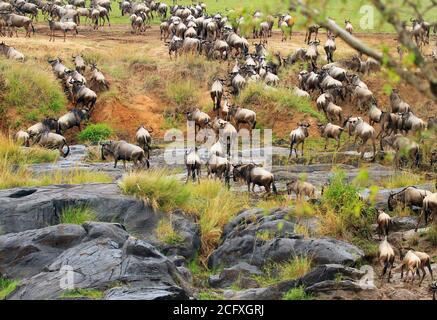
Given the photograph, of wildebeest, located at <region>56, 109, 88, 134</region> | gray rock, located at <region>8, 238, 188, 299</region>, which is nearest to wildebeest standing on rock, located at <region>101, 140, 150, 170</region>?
wildebeest, located at <region>56, 109, 88, 134</region>

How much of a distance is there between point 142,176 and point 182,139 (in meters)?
9.42

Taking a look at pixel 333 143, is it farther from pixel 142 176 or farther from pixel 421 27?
pixel 142 176

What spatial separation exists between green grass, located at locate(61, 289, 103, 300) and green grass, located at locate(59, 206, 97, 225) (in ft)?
11.1

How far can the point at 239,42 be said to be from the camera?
1174 inches

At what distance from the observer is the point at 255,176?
1805 cm

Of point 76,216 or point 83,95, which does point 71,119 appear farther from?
point 76,216

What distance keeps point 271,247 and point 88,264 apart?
363 centimetres

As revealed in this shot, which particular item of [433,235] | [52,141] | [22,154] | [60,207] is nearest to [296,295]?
[433,235]

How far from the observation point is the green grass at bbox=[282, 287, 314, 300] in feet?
37.5

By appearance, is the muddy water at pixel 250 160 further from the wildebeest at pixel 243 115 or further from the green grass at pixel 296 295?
the green grass at pixel 296 295

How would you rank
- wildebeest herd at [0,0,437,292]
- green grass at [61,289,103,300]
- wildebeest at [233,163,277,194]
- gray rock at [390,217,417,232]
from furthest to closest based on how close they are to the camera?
wildebeest herd at [0,0,437,292] < wildebeest at [233,163,277,194] < gray rock at [390,217,417,232] < green grass at [61,289,103,300]

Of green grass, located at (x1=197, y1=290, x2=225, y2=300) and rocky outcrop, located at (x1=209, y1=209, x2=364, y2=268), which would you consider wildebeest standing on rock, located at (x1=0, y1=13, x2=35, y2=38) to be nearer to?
rocky outcrop, located at (x1=209, y1=209, x2=364, y2=268)

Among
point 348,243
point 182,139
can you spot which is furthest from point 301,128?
point 348,243
